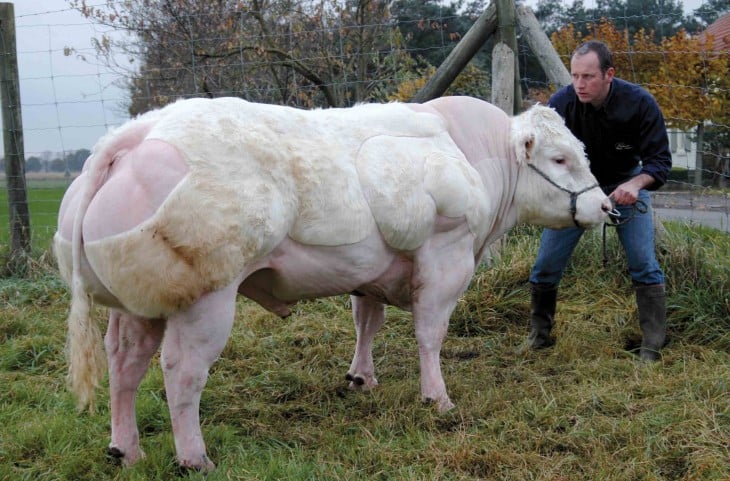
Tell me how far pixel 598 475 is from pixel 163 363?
185 centimetres

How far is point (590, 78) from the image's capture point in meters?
4.54

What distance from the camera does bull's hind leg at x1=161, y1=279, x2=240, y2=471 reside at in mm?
3139

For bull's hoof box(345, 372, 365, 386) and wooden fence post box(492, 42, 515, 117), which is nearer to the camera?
bull's hoof box(345, 372, 365, 386)

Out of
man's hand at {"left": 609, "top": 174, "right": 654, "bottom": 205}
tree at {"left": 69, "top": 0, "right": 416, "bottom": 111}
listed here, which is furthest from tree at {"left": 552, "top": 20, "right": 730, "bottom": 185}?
man's hand at {"left": 609, "top": 174, "right": 654, "bottom": 205}

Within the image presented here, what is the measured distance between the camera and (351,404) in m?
4.21

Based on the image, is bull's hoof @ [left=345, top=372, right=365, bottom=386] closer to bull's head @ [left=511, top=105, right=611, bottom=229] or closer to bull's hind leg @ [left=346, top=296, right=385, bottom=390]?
bull's hind leg @ [left=346, top=296, right=385, bottom=390]

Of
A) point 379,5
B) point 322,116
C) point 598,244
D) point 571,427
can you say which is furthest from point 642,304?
point 379,5

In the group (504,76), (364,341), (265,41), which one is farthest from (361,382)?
(265,41)

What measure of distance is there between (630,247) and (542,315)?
74 centimetres

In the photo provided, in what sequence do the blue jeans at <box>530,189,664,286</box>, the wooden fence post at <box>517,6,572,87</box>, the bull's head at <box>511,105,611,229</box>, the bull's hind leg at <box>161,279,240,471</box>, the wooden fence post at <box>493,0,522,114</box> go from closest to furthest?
1. the bull's hind leg at <box>161,279,240,471</box>
2. the bull's head at <box>511,105,611,229</box>
3. the blue jeans at <box>530,189,664,286</box>
4. the wooden fence post at <box>517,6,572,87</box>
5. the wooden fence post at <box>493,0,522,114</box>

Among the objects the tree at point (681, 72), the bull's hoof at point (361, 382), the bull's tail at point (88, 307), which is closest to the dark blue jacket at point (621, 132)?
the bull's hoof at point (361, 382)

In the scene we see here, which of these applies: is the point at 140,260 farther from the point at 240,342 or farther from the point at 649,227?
the point at 649,227

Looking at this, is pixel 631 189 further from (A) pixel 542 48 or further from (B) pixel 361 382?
(A) pixel 542 48

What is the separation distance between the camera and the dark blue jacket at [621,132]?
4562mm
